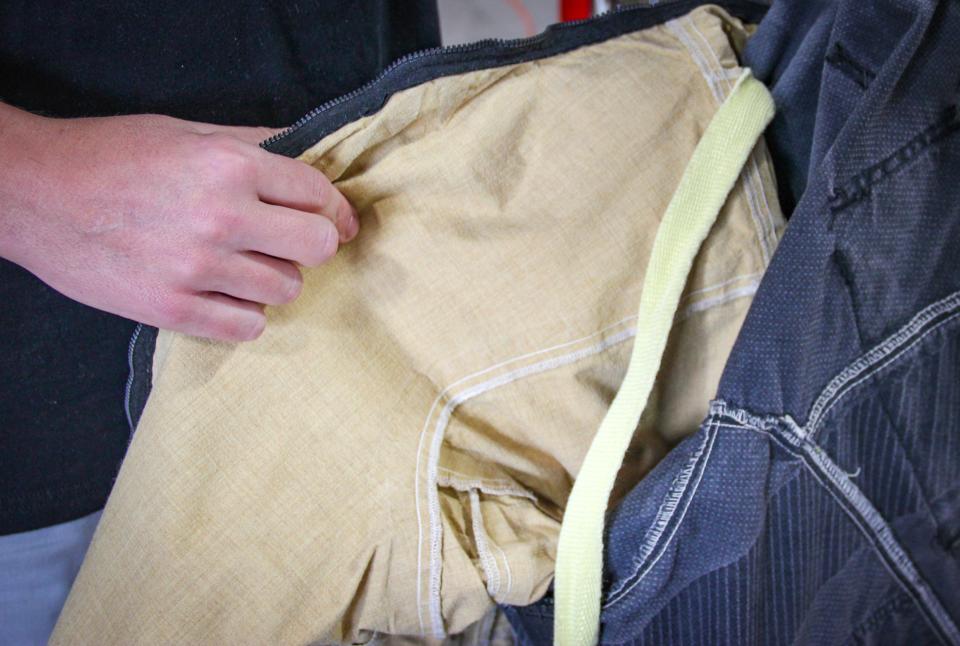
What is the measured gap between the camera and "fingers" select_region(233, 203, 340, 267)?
0.34m

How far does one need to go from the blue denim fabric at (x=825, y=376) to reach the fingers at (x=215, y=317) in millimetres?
197

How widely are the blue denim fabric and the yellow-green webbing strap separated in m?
0.02

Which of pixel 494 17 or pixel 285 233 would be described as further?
pixel 494 17

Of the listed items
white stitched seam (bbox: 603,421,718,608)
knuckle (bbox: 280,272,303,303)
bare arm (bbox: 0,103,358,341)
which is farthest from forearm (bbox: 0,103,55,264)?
white stitched seam (bbox: 603,421,718,608)

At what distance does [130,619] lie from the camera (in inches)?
14.4

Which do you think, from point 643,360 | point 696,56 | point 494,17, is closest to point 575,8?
point 494,17

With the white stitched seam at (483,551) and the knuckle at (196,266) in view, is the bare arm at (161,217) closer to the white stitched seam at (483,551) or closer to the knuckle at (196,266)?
the knuckle at (196,266)

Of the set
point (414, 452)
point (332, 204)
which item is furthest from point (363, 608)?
point (332, 204)

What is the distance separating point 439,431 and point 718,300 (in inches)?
6.4

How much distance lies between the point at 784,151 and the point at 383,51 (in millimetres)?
251

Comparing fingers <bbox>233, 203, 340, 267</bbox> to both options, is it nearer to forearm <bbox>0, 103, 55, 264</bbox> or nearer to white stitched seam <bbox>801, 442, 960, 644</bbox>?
forearm <bbox>0, 103, 55, 264</bbox>

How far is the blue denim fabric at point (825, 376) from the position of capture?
1.28 feet

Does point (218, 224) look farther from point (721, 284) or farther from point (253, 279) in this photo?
point (721, 284)

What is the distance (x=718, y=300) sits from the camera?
43 cm
